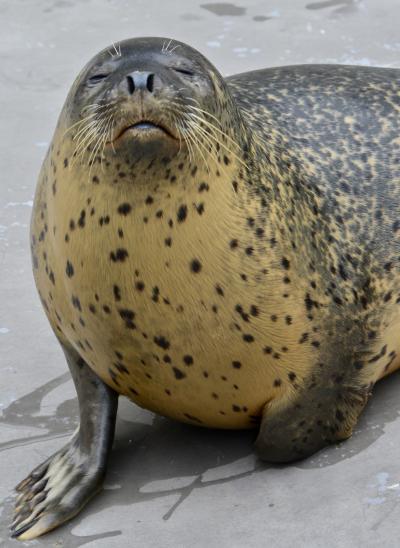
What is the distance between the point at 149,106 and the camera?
393 centimetres

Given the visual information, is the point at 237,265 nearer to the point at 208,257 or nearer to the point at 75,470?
the point at 208,257

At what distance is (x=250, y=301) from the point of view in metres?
4.34

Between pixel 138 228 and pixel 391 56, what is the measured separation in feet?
14.0

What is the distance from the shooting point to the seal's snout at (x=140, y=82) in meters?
3.94

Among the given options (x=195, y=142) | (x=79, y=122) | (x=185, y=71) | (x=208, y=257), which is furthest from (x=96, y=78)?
(x=208, y=257)

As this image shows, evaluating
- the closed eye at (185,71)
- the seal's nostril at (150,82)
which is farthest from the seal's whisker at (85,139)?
the closed eye at (185,71)

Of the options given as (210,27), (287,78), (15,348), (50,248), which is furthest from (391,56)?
(50,248)

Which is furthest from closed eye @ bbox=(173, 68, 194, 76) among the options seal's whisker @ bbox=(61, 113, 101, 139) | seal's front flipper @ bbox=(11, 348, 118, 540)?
seal's front flipper @ bbox=(11, 348, 118, 540)

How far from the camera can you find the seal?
4148 millimetres

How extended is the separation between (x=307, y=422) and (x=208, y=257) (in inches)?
29.1

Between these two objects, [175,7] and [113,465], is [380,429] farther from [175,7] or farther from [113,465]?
[175,7]

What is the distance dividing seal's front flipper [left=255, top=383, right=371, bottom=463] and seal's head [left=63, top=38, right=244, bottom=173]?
0.90m

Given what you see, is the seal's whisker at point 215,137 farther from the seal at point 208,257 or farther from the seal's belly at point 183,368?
the seal's belly at point 183,368

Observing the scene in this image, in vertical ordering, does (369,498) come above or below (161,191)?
below
